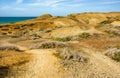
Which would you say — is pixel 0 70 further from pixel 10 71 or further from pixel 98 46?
pixel 98 46

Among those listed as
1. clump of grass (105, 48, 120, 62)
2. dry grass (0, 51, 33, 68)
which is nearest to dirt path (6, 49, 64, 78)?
dry grass (0, 51, 33, 68)

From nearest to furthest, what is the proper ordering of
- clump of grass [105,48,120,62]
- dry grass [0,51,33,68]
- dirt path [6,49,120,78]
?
1. dirt path [6,49,120,78]
2. dry grass [0,51,33,68]
3. clump of grass [105,48,120,62]

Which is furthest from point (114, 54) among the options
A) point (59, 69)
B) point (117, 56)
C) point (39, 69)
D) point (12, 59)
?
point (12, 59)

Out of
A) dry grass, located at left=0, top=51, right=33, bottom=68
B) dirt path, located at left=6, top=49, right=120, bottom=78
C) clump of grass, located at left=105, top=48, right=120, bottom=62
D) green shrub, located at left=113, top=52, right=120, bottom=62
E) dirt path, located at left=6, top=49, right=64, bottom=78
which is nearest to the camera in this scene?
dirt path, located at left=6, top=49, right=64, bottom=78

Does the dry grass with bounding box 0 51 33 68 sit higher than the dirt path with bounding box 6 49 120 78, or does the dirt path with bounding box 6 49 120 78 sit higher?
the dry grass with bounding box 0 51 33 68

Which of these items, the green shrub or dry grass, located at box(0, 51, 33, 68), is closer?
dry grass, located at box(0, 51, 33, 68)

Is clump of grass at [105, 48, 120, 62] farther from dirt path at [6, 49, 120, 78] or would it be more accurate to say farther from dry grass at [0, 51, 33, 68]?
dry grass at [0, 51, 33, 68]

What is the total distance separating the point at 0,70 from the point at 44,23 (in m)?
42.5

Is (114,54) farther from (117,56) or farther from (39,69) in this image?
(39,69)

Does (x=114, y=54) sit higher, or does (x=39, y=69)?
(x=39, y=69)

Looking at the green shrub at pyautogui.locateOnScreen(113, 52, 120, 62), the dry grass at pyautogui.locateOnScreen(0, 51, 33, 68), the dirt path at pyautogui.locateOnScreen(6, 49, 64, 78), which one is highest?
the dry grass at pyautogui.locateOnScreen(0, 51, 33, 68)

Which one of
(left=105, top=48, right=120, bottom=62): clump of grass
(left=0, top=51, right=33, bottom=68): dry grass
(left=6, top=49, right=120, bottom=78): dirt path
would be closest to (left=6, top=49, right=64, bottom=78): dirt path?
(left=6, top=49, right=120, bottom=78): dirt path

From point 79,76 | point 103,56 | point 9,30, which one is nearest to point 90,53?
point 103,56

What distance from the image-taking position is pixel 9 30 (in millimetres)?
54156
